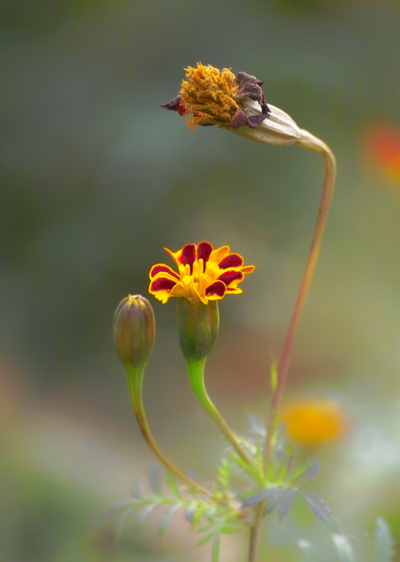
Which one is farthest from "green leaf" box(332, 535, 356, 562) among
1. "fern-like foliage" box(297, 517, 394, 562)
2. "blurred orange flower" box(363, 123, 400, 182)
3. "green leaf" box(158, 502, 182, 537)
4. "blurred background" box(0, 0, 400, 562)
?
"blurred orange flower" box(363, 123, 400, 182)

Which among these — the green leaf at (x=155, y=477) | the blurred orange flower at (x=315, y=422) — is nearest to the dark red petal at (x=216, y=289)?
the green leaf at (x=155, y=477)

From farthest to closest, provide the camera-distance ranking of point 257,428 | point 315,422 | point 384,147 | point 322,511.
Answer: point 384,147 → point 315,422 → point 257,428 → point 322,511

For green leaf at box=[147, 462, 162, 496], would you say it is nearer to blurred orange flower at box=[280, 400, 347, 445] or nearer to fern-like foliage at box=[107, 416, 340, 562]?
fern-like foliage at box=[107, 416, 340, 562]

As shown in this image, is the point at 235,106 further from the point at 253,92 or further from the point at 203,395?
the point at 203,395

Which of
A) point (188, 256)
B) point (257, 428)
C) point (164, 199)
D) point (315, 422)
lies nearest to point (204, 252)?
point (188, 256)

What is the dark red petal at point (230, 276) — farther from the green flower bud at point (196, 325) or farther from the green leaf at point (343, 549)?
the green leaf at point (343, 549)
